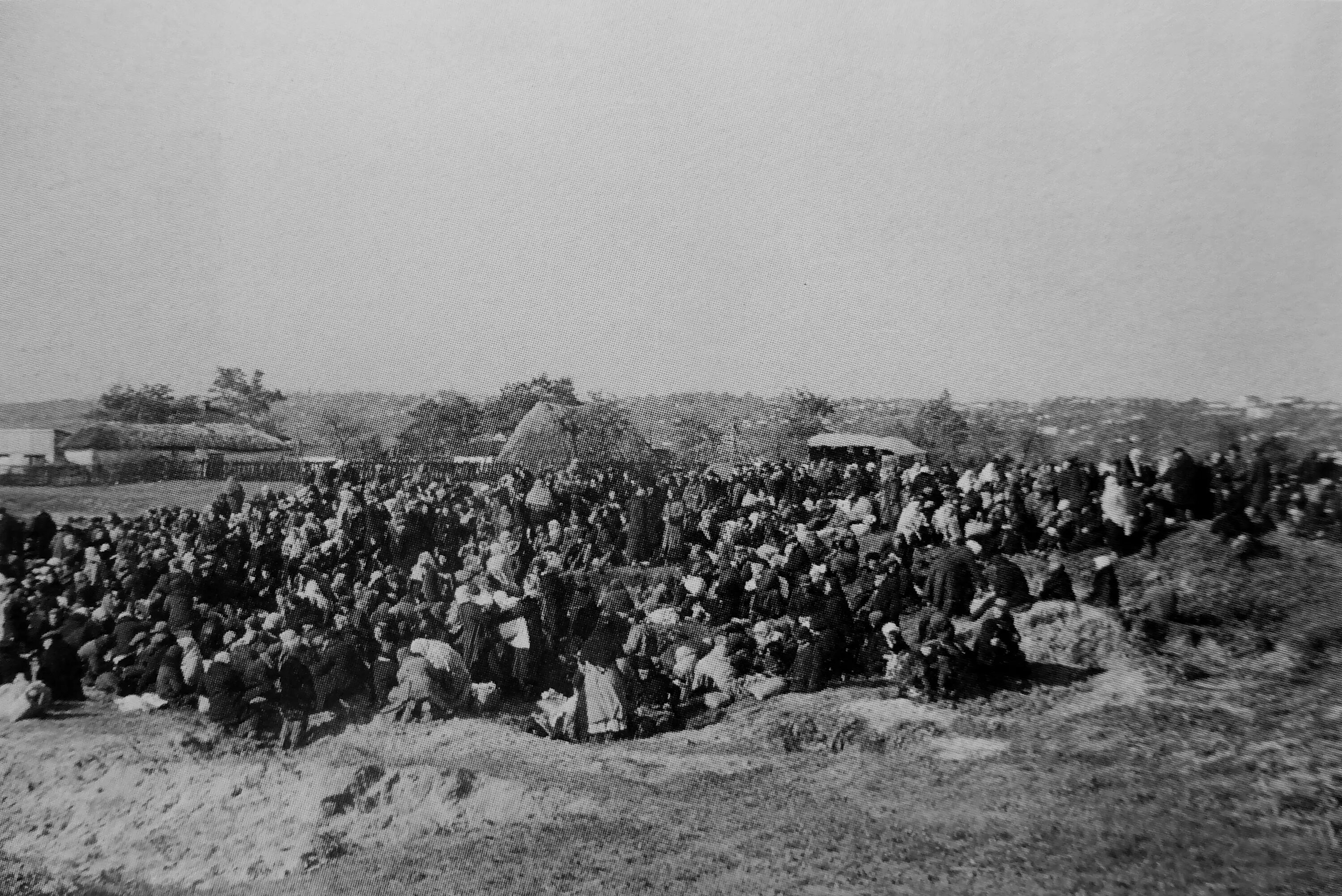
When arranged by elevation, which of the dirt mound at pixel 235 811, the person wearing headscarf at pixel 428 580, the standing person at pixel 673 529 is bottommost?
the dirt mound at pixel 235 811

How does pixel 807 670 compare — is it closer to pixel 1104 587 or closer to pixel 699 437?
pixel 699 437

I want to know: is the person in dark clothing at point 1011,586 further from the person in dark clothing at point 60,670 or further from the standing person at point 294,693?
the person in dark clothing at point 60,670

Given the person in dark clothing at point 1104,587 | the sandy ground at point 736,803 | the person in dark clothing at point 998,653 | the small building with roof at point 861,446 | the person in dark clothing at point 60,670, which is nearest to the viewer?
the sandy ground at point 736,803

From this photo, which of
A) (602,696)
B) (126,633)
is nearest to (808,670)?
(602,696)

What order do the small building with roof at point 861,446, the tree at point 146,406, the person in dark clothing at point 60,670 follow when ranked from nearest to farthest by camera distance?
the small building with roof at point 861,446
the person in dark clothing at point 60,670
the tree at point 146,406

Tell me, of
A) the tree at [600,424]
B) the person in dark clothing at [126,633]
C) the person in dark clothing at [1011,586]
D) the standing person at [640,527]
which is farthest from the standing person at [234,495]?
the person in dark clothing at [1011,586]

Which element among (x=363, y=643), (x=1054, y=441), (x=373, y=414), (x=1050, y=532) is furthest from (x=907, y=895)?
(x=373, y=414)

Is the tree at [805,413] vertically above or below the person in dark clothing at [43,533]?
above
